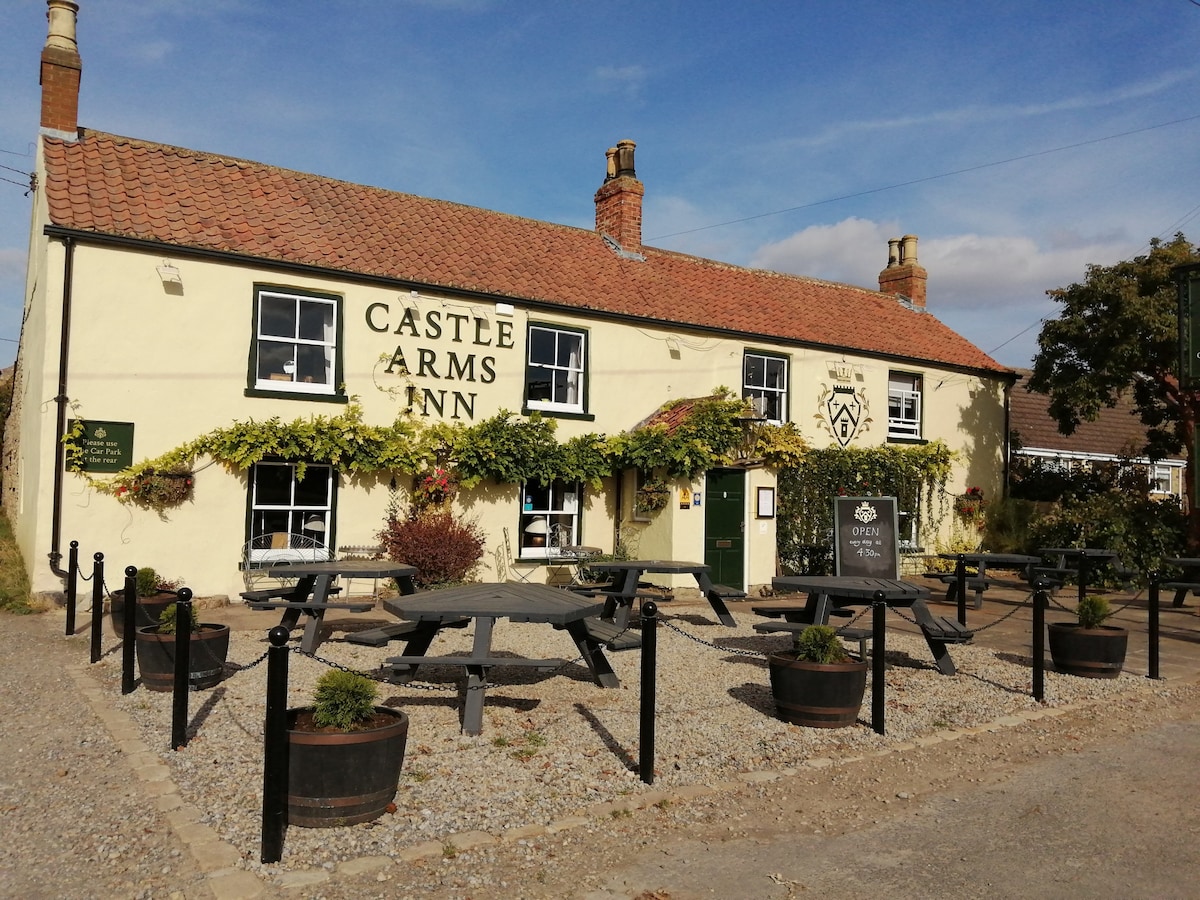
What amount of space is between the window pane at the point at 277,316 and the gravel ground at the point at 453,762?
17.6ft

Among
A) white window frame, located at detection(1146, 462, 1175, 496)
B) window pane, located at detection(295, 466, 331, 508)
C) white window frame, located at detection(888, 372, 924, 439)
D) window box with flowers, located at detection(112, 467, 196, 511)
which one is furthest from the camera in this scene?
white window frame, located at detection(1146, 462, 1175, 496)

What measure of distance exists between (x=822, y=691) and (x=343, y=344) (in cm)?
967

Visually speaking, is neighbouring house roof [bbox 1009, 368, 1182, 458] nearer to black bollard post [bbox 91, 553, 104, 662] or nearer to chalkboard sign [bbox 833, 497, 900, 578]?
chalkboard sign [bbox 833, 497, 900, 578]

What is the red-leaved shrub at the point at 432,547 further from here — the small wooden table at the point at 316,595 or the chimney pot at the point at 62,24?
the chimney pot at the point at 62,24

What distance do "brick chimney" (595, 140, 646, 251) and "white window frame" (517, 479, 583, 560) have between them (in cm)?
586

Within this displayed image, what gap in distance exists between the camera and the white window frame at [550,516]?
15.7 meters

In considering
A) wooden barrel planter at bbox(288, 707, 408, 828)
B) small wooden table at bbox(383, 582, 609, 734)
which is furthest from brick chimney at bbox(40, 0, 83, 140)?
wooden barrel planter at bbox(288, 707, 408, 828)

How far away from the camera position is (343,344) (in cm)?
1414

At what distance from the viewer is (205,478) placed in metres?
13.1

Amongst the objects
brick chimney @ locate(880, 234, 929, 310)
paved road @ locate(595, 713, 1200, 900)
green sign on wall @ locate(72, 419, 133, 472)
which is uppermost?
brick chimney @ locate(880, 234, 929, 310)

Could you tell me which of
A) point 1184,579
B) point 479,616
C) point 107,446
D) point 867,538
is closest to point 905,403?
point 1184,579

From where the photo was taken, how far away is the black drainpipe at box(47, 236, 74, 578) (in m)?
12.0

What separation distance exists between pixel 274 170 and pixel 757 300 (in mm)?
9774

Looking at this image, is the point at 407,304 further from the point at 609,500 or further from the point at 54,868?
the point at 54,868
